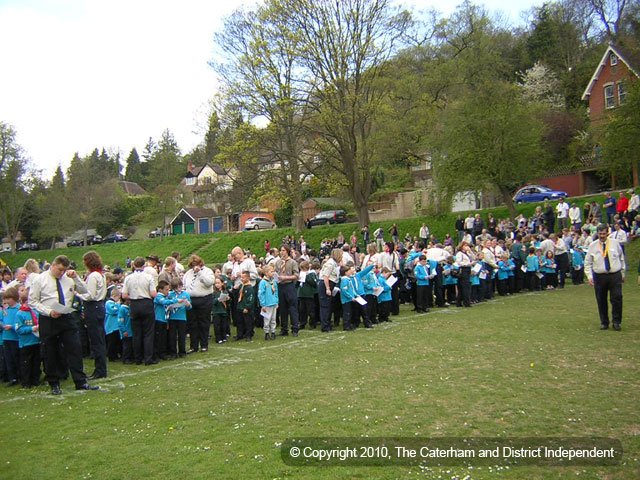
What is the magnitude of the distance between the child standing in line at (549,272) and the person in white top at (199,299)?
522 inches

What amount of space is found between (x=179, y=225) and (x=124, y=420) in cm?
6899

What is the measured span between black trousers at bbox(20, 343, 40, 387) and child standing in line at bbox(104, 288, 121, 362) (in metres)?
1.64

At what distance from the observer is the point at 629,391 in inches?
265

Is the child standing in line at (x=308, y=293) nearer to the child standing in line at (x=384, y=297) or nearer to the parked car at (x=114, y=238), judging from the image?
the child standing in line at (x=384, y=297)

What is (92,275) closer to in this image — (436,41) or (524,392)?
(524,392)

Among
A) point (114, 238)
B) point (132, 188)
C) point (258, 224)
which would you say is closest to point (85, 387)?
point (258, 224)

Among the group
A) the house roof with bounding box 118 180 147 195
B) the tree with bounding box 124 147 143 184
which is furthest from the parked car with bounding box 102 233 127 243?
the tree with bounding box 124 147 143 184

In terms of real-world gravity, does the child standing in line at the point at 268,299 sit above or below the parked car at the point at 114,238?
below

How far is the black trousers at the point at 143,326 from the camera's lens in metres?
10.2

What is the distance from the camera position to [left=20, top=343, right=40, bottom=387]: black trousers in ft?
30.9

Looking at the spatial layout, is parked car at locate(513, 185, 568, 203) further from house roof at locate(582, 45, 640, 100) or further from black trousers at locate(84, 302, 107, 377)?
black trousers at locate(84, 302, 107, 377)

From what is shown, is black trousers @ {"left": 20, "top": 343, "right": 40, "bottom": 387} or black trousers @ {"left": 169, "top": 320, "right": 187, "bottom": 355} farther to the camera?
black trousers @ {"left": 169, "top": 320, "right": 187, "bottom": 355}

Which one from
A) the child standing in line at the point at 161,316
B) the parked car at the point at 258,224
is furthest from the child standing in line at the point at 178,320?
the parked car at the point at 258,224

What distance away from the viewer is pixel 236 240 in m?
46.9
